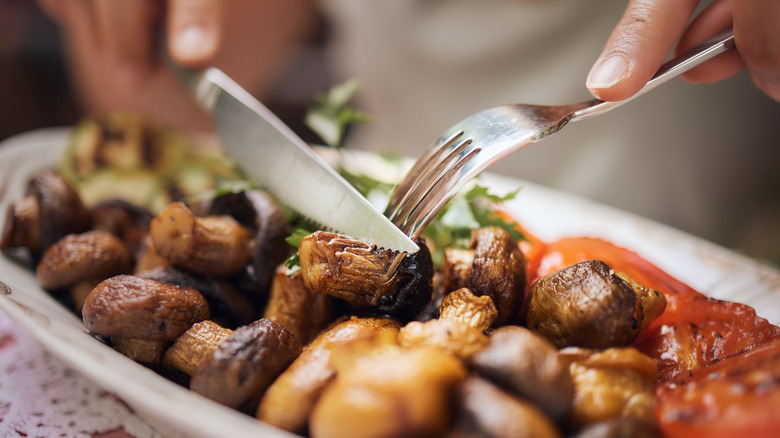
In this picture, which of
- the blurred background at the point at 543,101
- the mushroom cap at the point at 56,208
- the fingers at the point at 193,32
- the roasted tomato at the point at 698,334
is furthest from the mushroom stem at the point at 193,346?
the blurred background at the point at 543,101

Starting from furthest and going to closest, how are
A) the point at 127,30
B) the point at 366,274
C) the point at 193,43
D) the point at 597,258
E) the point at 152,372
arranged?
the point at 127,30 < the point at 193,43 < the point at 597,258 < the point at 366,274 < the point at 152,372

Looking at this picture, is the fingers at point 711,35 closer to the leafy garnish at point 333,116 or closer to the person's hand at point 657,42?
the person's hand at point 657,42

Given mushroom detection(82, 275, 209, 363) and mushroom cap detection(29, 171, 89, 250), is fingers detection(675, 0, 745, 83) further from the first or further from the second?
mushroom cap detection(29, 171, 89, 250)

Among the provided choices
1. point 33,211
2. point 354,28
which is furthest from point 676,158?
point 33,211

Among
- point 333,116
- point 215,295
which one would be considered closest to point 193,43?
point 333,116

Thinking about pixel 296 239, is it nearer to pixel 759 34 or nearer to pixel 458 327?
pixel 458 327

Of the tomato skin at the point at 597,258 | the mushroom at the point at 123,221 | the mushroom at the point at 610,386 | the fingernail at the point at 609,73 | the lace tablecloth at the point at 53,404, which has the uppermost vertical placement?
the fingernail at the point at 609,73
